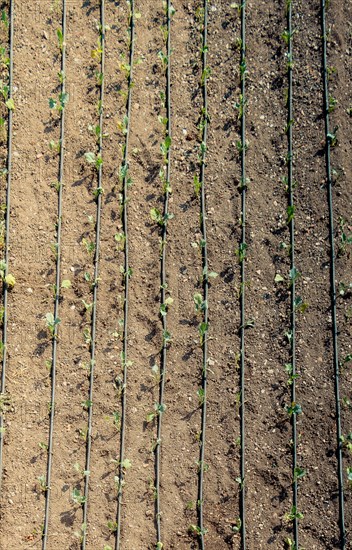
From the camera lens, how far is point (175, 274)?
15.9 feet

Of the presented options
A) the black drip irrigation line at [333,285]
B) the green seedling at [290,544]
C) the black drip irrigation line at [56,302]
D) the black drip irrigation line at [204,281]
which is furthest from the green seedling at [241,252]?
the green seedling at [290,544]

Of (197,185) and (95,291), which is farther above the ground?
(197,185)

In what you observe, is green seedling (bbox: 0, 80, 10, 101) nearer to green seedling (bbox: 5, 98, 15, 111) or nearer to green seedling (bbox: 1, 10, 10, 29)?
green seedling (bbox: 5, 98, 15, 111)

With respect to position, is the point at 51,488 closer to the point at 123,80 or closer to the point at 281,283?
the point at 281,283

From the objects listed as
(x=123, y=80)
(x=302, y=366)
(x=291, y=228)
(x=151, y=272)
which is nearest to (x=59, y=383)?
(x=151, y=272)

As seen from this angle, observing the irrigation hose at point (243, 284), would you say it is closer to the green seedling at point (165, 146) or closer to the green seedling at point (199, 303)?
the green seedling at point (199, 303)

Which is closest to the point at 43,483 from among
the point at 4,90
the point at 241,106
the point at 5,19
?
the point at 4,90

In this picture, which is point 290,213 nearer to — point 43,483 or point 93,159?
point 93,159

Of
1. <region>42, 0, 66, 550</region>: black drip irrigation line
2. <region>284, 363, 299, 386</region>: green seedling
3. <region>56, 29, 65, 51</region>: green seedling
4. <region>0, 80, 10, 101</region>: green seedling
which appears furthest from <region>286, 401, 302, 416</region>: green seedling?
<region>56, 29, 65, 51</region>: green seedling

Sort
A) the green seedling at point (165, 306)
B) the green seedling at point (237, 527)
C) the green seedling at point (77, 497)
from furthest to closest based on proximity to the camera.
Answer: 1. the green seedling at point (165, 306)
2. the green seedling at point (237, 527)
3. the green seedling at point (77, 497)

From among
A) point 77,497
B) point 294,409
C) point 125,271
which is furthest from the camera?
point 125,271

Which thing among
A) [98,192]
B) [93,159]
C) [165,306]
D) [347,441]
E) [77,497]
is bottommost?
[77,497]

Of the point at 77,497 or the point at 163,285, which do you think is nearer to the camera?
Result: the point at 77,497

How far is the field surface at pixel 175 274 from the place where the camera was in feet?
14.7
